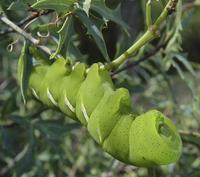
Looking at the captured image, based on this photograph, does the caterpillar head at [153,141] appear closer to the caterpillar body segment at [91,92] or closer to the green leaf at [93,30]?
the caterpillar body segment at [91,92]

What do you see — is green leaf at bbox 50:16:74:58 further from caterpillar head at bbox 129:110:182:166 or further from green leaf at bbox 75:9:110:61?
caterpillar head at bbox 129:110:182:166

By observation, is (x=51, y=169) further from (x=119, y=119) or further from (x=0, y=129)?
(x=119, y=119)

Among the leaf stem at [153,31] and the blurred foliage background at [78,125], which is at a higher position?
the leaf stem at [153,31]

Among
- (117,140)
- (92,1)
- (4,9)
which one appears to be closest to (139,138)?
(117,140)

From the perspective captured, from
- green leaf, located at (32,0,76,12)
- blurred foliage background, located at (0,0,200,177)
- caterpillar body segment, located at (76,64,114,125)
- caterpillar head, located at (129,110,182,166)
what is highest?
green leaf, located at (32,0,76,12)

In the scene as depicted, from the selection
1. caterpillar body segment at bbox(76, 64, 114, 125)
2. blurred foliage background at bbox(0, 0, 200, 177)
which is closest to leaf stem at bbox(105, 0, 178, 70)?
caterpillar body segment at bbox(76, 64, 114, 125)

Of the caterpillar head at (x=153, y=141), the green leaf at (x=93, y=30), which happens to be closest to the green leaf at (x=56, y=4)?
the green leaf at (x=93, y=30)
